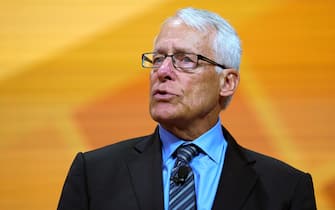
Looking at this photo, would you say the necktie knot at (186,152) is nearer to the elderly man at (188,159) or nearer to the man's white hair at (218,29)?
the elderly man at (188,159)

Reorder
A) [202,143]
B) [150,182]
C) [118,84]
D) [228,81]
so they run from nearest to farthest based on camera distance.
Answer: [150,182] < [202,143] < [228,81] < [118,84]

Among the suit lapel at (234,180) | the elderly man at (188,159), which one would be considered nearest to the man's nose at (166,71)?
the elderly man at (188,159)

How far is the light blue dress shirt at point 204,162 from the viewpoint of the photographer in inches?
79.4

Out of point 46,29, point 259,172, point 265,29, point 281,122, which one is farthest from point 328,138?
point 46,29

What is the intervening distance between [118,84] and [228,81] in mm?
629

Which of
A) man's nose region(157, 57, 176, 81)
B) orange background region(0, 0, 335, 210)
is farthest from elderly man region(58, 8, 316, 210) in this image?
orange background region(0, 0, 335, 210)

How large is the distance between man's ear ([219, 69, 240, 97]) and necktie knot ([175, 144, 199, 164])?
0.74 feet

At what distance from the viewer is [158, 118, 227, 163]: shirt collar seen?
210 cm

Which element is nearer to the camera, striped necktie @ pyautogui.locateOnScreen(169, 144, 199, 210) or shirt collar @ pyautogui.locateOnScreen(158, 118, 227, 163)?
striped necktie @ pyautogui.locateOnScreen(169, 144, 199, 210)

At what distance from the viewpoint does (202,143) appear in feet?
6.91

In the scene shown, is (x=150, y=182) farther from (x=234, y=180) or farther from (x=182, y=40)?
(x=182, y=40)

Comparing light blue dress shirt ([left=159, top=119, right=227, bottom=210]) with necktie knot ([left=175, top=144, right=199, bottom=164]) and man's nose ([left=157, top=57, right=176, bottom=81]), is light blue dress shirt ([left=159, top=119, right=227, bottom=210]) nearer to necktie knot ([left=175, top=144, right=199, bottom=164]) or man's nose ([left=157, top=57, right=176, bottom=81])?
necktie knot ([left=175, top=144, right=199, bottom=164])

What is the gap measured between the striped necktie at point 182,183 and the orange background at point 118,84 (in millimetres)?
672

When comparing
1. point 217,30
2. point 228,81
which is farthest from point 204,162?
point 217,30
